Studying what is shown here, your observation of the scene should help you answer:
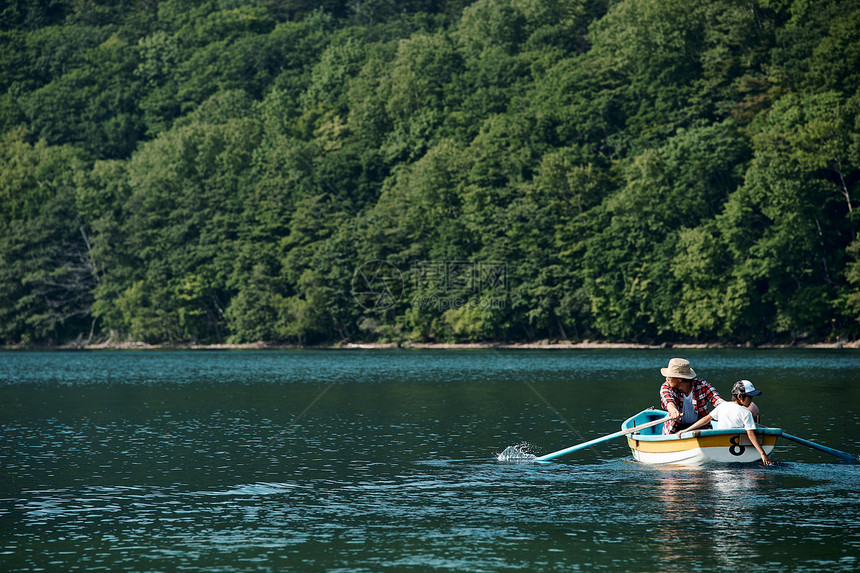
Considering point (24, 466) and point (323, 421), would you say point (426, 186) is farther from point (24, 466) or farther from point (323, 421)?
point (24, 466)

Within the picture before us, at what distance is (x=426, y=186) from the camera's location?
119688 mm

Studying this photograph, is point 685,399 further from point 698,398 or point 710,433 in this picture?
point 710,433

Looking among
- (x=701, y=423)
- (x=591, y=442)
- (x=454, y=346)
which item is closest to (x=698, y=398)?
(x=701, y=423)

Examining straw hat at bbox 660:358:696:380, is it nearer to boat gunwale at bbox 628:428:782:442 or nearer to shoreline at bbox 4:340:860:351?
boat gunwale at bbox 628:428:782:442

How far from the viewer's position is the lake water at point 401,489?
1784 cm

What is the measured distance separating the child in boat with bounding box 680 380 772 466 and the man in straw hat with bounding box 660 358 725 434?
0.42 metres

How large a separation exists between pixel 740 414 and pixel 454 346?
87347mm

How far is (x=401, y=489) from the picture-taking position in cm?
2389

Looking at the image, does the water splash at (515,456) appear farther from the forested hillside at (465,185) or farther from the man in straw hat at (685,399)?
the forested hillside at (465,185)

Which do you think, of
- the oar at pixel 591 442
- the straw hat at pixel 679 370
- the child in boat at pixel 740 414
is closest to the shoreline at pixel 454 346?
the oar at pixel 591 442

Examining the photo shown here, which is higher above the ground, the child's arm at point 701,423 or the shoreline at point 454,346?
the child's arm at point 701,423

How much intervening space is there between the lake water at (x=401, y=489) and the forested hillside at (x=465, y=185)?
44.8 m

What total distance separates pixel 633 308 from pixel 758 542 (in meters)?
81.5

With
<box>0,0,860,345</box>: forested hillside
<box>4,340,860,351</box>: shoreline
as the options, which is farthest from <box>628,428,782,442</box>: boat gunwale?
<box>4,340,860,351</box>: shoreline
